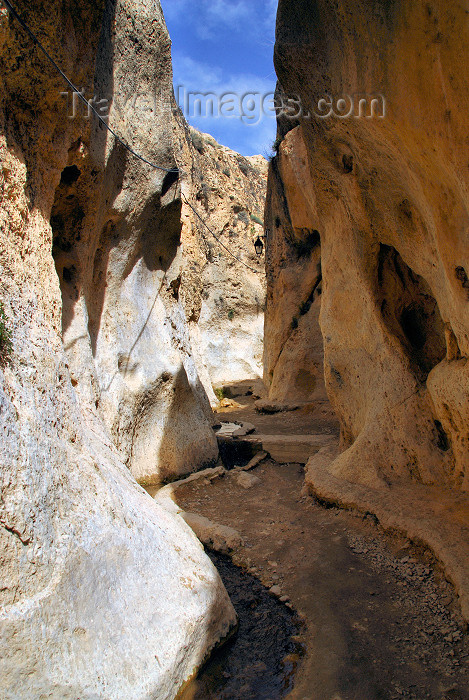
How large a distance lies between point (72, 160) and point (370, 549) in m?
4.55

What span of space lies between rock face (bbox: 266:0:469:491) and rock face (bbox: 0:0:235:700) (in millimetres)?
2179

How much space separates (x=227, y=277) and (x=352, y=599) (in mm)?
16221

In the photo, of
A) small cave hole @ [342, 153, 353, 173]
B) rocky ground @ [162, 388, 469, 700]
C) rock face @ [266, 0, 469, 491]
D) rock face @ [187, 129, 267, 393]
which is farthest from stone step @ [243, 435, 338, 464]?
rock face @ [187, 129, 267, 393]

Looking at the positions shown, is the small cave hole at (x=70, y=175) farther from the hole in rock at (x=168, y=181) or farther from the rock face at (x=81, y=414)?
the hole in rock at (x=168, y=181)

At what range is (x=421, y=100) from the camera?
3104 mm

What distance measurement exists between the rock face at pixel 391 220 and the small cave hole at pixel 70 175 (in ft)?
8.08

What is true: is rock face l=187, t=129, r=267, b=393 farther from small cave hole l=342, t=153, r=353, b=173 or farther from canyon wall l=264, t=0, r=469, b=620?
small cave hole l=342, t=153, r=353, b=173

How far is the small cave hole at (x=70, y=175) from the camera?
15.7 feet

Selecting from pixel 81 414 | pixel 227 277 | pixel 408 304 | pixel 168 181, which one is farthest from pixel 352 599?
pixel 227 277

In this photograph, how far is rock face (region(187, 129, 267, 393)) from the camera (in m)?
18.1

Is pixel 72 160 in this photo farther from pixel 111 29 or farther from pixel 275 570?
pixel 275 570

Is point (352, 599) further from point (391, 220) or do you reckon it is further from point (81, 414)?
point (391, 220)

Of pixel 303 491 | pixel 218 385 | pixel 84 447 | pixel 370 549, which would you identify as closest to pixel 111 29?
pixel 84 447

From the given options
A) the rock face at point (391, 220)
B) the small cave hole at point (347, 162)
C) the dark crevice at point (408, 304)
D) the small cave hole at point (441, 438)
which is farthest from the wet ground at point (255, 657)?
the small cave hole at point (347, 162)
